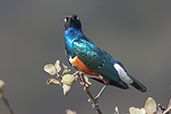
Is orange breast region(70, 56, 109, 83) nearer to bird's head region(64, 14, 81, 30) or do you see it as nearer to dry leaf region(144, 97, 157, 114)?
bird's head region(64, 14, 81, 30)

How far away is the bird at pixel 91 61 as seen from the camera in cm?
203

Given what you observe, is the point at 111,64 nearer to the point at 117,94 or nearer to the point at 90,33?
the point at 117,94

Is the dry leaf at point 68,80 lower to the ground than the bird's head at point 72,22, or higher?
lower

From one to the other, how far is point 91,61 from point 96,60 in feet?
0.07

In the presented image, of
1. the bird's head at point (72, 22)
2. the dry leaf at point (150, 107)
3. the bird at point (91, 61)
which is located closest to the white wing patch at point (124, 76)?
the bird at point (91, 61)

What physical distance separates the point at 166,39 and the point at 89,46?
1013 centimetres

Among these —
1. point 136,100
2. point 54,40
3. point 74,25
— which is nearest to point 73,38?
point 74,25

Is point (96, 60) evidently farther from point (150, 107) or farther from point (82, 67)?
point (150, 107)

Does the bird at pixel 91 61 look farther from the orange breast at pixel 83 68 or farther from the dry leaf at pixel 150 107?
the dry leaf at pixel 150 107

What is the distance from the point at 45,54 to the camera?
1041cm

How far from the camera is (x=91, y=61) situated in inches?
82.3

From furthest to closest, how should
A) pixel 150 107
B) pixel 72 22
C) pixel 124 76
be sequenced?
pixel 72 22 → pixel 124 76 → pixel 150 107

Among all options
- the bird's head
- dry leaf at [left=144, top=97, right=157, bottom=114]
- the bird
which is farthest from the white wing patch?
dry leaf at [left=144, top=97, right=157, bottom=114]

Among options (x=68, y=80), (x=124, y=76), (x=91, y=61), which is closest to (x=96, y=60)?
(x=91, y=61)
